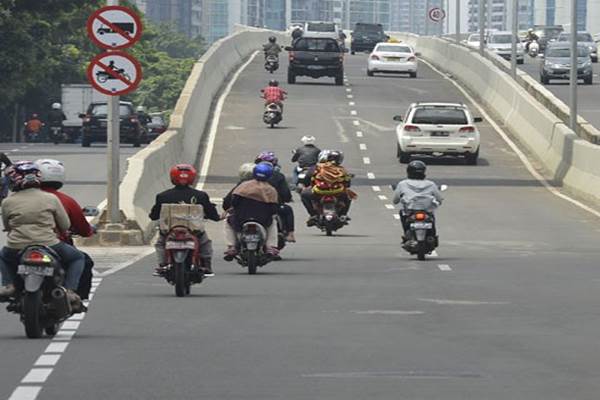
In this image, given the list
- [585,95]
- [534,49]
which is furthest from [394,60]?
[534,49]

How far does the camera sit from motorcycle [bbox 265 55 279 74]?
270 ft

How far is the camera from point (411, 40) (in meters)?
117

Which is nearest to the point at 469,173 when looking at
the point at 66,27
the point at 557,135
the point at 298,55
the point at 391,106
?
the point at 557,135

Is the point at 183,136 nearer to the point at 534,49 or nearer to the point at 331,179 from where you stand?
the point at 331,179

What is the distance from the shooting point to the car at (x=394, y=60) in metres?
82.6

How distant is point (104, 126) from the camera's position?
67.4 metres

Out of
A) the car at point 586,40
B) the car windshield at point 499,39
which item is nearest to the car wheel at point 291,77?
the car at point 586,40

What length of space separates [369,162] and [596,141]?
5.75m

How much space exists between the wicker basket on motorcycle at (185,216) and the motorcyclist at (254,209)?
3555mm

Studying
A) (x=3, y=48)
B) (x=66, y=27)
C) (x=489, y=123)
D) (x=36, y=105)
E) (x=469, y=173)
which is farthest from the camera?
(x=36, y=105)

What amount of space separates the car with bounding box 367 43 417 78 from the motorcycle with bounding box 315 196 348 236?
50.5 metres

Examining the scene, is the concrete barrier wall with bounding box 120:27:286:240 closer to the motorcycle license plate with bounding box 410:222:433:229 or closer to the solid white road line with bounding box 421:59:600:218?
the motorcycle license plate with bounding box 410:222:433:229

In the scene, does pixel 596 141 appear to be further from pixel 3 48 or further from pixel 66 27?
pixel 66 27

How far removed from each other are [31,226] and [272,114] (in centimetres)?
4273
